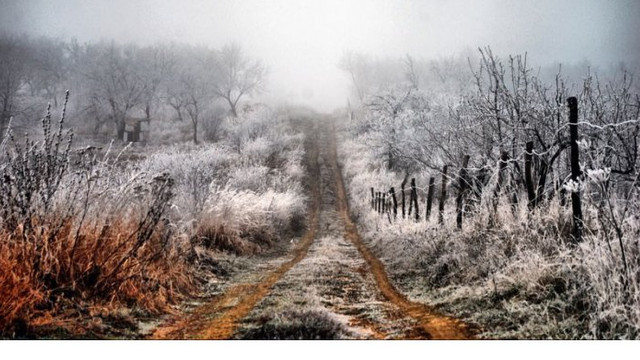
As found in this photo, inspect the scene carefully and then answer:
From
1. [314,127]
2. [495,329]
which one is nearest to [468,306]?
[495,329]

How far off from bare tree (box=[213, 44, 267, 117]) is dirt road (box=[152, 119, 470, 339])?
136 inches

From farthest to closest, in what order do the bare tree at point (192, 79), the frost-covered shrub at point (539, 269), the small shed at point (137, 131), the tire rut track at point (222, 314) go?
the small shed at point (137, 131), the bare tree at point (192, 79), the tire rut track at point (222, 314), the frost-covered shrub at point (539, 269)

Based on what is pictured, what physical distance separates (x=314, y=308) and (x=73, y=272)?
5.96 ft

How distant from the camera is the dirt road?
303 centimetres

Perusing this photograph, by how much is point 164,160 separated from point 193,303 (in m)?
9.26

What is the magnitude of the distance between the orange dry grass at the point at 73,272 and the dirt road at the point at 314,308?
1.51 feet

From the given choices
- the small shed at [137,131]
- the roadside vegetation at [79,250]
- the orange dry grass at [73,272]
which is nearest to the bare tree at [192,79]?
the small shed at [137,131]

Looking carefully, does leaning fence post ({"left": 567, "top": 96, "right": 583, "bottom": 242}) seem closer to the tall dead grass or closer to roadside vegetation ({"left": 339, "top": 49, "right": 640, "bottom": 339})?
roadside vegetation ({"left": 339, "top": 49, "right": 640, "bottom": 339})

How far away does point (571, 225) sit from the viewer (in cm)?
355

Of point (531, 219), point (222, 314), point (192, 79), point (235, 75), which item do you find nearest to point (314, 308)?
point (222, 314)

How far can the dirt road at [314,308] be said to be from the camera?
9.95ft

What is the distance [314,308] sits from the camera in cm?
333

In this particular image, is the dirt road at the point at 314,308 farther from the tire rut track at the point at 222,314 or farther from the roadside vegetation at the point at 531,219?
the roadside vegetation at the point at 531,219

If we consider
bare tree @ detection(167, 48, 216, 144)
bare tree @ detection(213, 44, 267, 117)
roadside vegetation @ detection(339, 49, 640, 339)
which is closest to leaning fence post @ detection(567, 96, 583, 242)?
roadside vegetation @ detection(339, 49, 640, 339)
